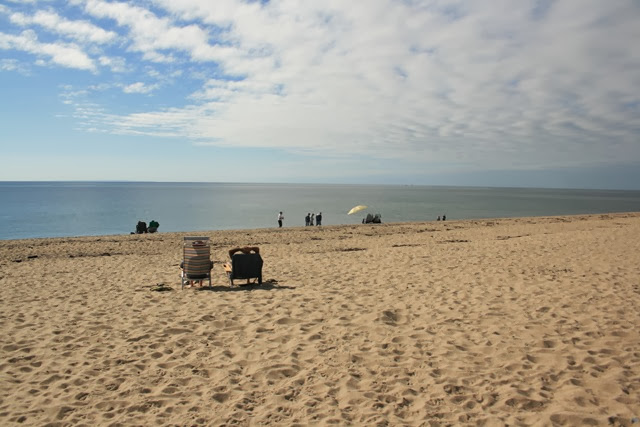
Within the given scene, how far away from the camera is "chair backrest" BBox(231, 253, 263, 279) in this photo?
932 centimetres

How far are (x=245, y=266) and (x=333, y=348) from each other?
4.36 metres

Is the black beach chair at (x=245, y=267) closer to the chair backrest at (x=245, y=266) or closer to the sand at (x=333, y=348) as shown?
the chair backrest at (x=245, y=266)

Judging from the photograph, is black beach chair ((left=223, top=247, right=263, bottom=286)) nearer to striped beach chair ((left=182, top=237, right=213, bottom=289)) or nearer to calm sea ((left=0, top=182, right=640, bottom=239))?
striped beach chair ((left=182, top=237, right=213, bottom=289))

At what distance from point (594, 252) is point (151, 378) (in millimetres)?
13157

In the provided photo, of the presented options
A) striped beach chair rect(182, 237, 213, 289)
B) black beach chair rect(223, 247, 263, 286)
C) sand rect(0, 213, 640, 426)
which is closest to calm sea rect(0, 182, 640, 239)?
striped beach chair rect(182, 237, 213, 289)

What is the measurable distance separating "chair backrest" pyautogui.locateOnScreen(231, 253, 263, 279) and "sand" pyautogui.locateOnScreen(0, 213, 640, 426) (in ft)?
1.08

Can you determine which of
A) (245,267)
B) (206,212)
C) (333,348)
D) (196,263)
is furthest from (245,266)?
(206,212)

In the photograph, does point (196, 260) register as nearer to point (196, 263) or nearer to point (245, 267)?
point (196, 263)

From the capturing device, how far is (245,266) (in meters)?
9.41

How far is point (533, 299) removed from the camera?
7.66 m

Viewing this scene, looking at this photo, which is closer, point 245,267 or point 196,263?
point 196,263

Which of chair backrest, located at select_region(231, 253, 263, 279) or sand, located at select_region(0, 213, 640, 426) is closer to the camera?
sand, located at select_region(0, 213, 640, 426)

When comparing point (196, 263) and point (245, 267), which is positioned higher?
point (196, 263)

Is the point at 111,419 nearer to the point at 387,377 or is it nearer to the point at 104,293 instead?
the point at 387,377
